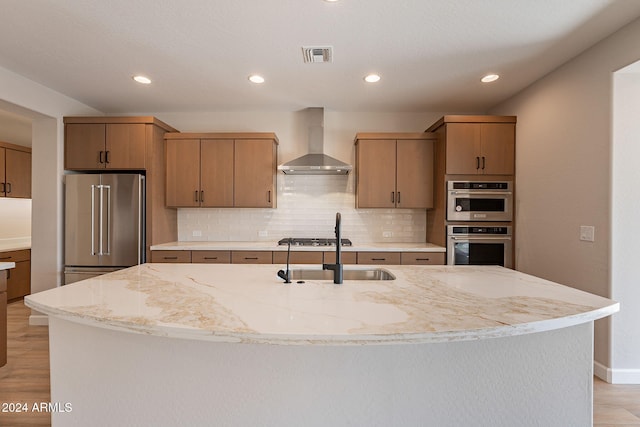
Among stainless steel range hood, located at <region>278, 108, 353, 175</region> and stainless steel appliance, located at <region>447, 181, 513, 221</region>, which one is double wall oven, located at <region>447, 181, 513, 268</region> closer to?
stainless steel appliance, located at <region>447, 181, 513, 221</region>

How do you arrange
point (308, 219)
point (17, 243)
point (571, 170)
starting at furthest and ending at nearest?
point (17, 243) → point (308, 219) → point (571, 170)

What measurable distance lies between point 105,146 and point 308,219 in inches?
98.5

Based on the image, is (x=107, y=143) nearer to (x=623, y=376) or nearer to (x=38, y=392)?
(x=38, y=392)

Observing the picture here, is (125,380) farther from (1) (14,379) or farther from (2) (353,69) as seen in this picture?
(2) (353,69)

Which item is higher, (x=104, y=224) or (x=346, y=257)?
(x=104, y=224)

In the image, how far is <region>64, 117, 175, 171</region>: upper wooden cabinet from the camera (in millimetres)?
3518

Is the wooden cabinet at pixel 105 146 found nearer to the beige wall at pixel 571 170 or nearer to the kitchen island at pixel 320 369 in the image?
the kitchen island at pixel 320 369

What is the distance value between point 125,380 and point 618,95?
3.59 meters

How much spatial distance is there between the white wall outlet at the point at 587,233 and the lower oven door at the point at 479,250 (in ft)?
2.91

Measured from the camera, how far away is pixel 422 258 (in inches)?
136

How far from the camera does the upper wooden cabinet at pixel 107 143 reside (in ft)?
11.5

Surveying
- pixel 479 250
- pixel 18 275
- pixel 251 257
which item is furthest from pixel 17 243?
pixel 479 250

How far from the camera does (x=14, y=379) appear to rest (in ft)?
7.86

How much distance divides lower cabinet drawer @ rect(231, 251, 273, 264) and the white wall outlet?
9.44 feet
